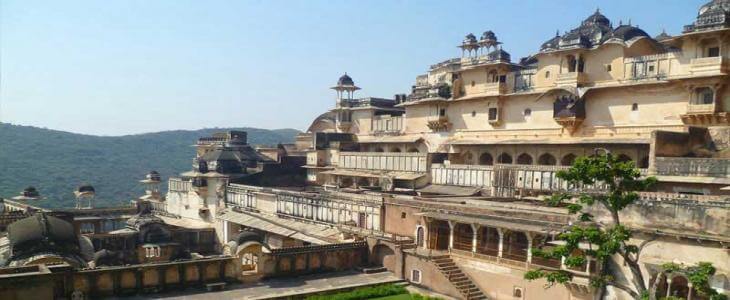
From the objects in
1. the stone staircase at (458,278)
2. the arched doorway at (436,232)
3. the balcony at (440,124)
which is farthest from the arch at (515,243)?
the balcony at (440,124)

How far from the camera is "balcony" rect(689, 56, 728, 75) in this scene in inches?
1101

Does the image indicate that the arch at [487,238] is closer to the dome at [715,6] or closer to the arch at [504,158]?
the arch at [504,158]

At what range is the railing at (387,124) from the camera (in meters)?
49.6

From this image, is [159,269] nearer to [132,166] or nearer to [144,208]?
[144,208]

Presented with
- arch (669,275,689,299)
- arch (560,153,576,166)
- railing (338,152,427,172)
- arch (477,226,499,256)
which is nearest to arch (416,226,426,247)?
arch (477,226,499,256)

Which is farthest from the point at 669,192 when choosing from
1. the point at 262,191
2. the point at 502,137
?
the point at 262,191

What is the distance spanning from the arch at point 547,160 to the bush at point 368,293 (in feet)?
49.5

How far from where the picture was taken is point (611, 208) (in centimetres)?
1748

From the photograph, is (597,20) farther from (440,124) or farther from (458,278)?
(458,278)

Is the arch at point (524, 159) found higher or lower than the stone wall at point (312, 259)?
higher

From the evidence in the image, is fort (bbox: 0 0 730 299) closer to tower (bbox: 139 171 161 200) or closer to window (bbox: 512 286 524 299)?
window (bbox: 512 286 524 299)

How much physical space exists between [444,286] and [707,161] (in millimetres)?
12694

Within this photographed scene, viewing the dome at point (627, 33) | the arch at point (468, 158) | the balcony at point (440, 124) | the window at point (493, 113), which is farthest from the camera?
the balcony at point (440, 124)

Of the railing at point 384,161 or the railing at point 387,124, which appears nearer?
the railing at point 384,161
